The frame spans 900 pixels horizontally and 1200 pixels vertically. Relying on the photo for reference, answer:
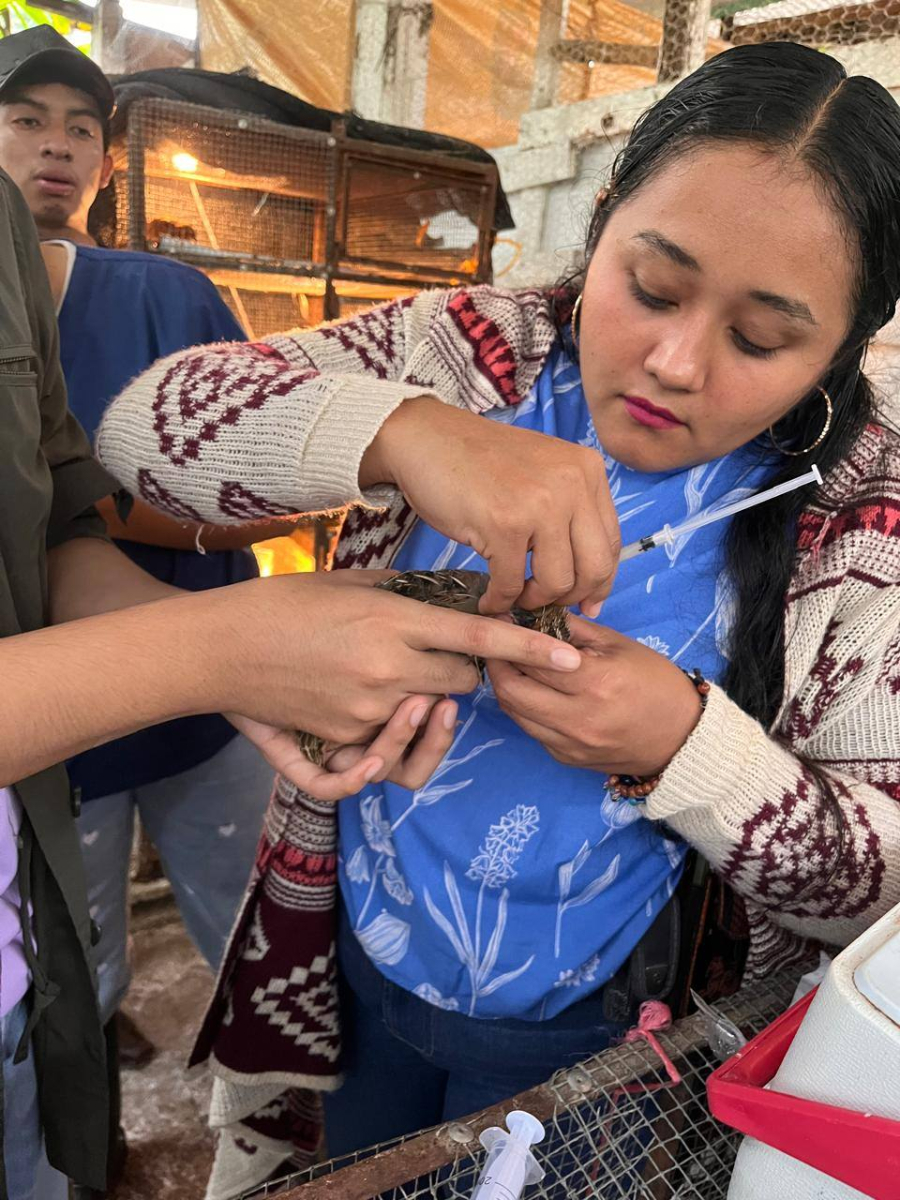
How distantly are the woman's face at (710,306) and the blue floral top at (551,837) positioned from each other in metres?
0.10

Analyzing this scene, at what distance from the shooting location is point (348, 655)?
86 centimetres

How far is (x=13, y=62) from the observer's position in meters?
2.20

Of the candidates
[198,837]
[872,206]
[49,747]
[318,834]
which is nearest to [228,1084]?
[318,834]

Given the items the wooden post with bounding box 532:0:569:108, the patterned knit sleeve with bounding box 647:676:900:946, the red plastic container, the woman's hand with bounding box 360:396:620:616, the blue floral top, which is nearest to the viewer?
the red plastic container

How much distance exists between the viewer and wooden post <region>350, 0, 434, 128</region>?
18.0 feet

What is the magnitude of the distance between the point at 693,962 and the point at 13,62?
8.64 ft

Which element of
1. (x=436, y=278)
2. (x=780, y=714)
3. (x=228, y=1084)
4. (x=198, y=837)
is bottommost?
(x=198, y=837)

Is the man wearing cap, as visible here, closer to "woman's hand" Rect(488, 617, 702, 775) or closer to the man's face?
the man's face

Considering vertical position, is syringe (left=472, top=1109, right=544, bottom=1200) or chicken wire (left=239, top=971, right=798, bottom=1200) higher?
syringe (left=472, top=1109, right=544, bottom=1200)

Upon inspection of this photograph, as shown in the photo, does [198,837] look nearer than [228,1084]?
No

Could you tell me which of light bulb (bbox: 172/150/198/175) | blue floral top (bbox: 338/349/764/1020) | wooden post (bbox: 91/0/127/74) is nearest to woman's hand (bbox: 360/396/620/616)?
blue floral top (bbox: 338/349/764/1020)

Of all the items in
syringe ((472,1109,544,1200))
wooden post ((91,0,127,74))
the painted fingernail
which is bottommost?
syringe ((472,1109,544,1200))

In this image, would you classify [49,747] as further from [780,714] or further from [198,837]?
[198,837]

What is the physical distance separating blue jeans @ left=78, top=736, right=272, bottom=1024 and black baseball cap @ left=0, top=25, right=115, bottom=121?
1808 mm
